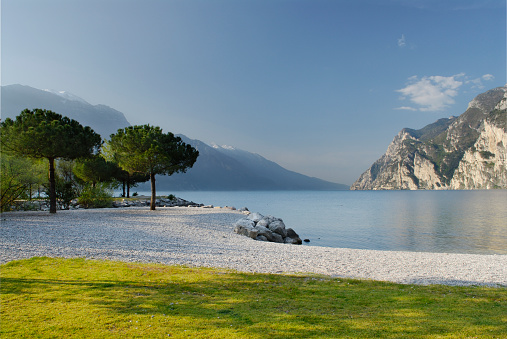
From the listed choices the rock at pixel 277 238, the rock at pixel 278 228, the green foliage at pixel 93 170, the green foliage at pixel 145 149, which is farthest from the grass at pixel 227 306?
the green foliage at pixel 93 170

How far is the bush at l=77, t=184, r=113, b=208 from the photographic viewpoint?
3572cm

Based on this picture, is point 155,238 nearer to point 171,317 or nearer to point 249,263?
point 249,263

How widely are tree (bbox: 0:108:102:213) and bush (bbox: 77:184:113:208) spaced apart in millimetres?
10989

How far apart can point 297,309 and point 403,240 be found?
2340 cm

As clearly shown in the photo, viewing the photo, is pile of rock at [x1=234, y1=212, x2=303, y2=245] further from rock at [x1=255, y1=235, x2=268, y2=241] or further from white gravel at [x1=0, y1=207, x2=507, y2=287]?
white gravel at [x1=0, y1=207, x2=507, y2=287]

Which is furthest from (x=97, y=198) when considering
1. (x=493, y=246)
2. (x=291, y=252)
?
(x=493, y=246)

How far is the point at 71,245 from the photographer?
494 inches

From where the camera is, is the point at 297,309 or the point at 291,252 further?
the point at 291,252

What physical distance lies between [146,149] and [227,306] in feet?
91.0

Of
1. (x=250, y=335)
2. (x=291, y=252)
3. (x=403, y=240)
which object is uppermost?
(x=250, y=335)

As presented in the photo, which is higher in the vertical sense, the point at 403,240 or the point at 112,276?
the point at 112,276

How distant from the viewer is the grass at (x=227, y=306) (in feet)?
15.7

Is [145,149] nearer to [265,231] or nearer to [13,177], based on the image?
[13,177]

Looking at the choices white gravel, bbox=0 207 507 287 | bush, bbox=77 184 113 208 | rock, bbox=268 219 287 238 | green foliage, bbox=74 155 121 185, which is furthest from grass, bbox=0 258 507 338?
green foliage, bbox=74 155 121 185
